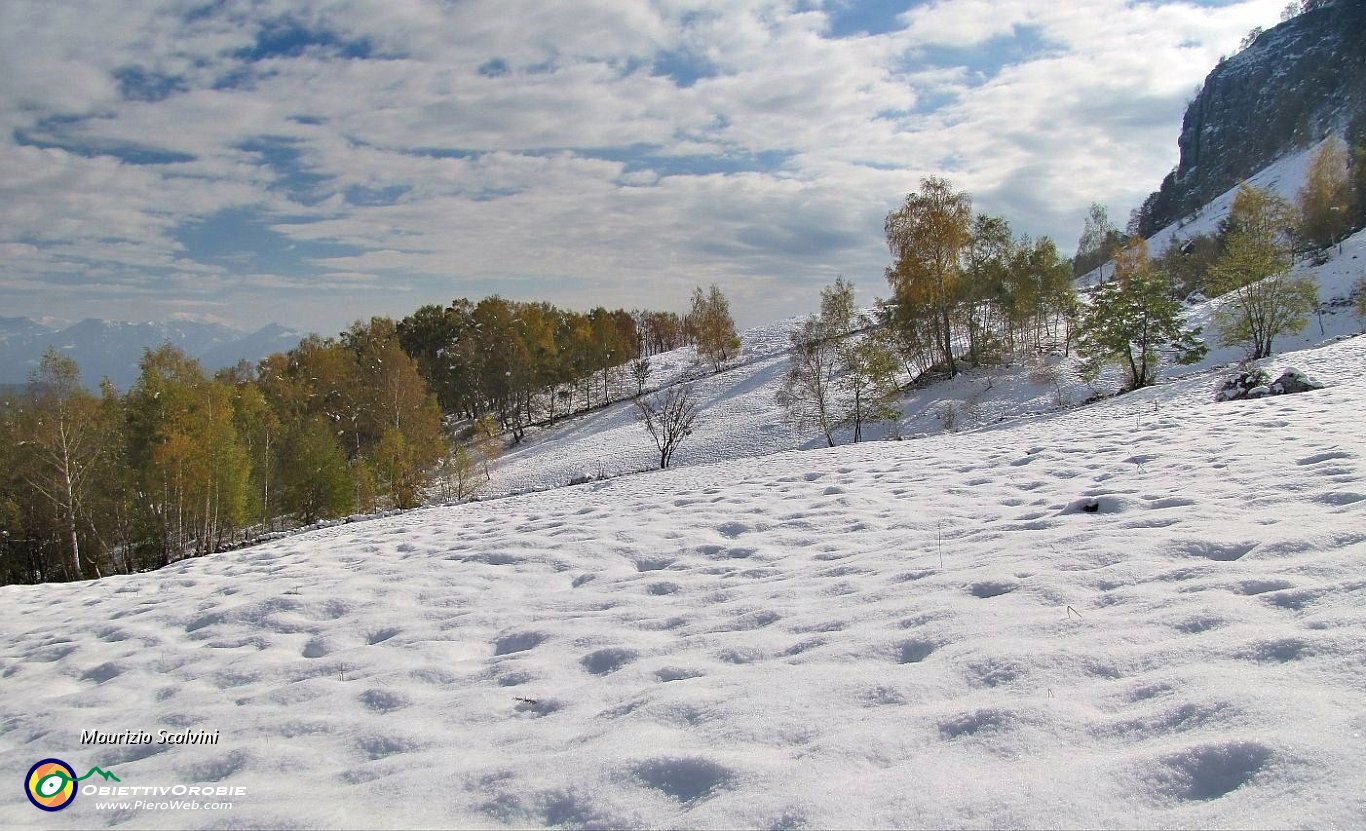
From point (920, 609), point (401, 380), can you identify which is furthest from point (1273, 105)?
point (920, 609)

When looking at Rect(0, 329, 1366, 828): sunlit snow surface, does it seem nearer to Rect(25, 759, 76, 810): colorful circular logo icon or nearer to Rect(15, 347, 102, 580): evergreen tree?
Rect(25, 759, 76, 810): colorful circular logo icon

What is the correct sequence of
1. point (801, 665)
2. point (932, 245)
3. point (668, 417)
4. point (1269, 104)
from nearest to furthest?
point (801, 665) → point (668, 417) → point (932, 245) → point (1269, 104)

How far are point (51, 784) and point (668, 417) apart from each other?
2741cm

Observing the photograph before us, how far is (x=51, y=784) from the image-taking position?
3770mm

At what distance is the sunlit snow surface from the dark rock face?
121 metres

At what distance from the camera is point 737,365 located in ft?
204

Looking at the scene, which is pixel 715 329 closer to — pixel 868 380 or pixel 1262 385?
pixel 868 380

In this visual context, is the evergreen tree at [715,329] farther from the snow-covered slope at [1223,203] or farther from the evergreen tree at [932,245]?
the snow-covered slope at [1223,203]

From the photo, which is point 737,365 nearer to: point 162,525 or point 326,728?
point 162,525

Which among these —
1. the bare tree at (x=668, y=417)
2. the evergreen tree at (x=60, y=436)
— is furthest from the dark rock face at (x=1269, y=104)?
the evergreen tree at (x=60, y=436)

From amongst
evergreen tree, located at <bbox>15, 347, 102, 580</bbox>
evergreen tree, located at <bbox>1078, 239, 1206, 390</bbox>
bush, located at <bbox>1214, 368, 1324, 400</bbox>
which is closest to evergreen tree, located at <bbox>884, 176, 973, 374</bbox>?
evergreen tree, located at <bbox>1078, 239, 1206, 390</bbox>

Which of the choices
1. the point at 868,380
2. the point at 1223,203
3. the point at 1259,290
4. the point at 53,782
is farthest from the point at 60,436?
the point at 1223,203

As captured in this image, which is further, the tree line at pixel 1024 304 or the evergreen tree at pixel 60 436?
the tree line at pixel 1024 304

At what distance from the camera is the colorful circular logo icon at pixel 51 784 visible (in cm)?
350
